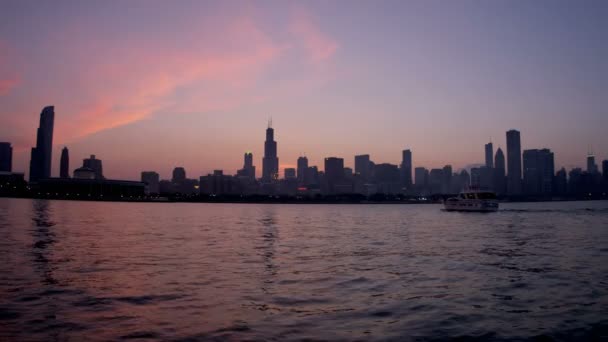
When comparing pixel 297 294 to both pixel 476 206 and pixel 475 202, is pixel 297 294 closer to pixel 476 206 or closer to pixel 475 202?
pixel 476 206

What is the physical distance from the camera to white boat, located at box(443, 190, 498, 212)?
154 meters

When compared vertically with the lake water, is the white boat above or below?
above

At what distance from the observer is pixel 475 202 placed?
156250 millimetres

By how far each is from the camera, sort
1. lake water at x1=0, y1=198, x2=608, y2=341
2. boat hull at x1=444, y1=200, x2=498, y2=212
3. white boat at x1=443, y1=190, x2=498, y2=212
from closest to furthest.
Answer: lake water at x1=0, y1=198, x2=608, y2=341, boat hull at x1=444, y1=200, x2=498, y2=212, white boat at x1=443, y1=190, x2=498, y2=212

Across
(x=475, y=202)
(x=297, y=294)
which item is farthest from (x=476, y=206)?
(x=297, y=294)

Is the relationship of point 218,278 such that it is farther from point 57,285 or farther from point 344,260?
point 344,260

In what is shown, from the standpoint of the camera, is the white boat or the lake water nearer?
the lake water

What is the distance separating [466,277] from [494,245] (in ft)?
80.1

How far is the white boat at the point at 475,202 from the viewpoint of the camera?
6083 inches

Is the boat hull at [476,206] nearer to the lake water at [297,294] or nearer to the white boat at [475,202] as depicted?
the white boat at [475,202]

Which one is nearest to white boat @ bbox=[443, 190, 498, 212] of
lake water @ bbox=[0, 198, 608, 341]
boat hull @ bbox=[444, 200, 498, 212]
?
boat hull @ bbox=[444, 200, 498, 212]

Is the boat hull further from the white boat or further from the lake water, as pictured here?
the lake water

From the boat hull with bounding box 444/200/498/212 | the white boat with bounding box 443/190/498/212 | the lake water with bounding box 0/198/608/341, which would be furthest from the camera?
the white boat with bounding box 443/190/498/212

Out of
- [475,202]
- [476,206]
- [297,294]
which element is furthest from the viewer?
[475,202]
